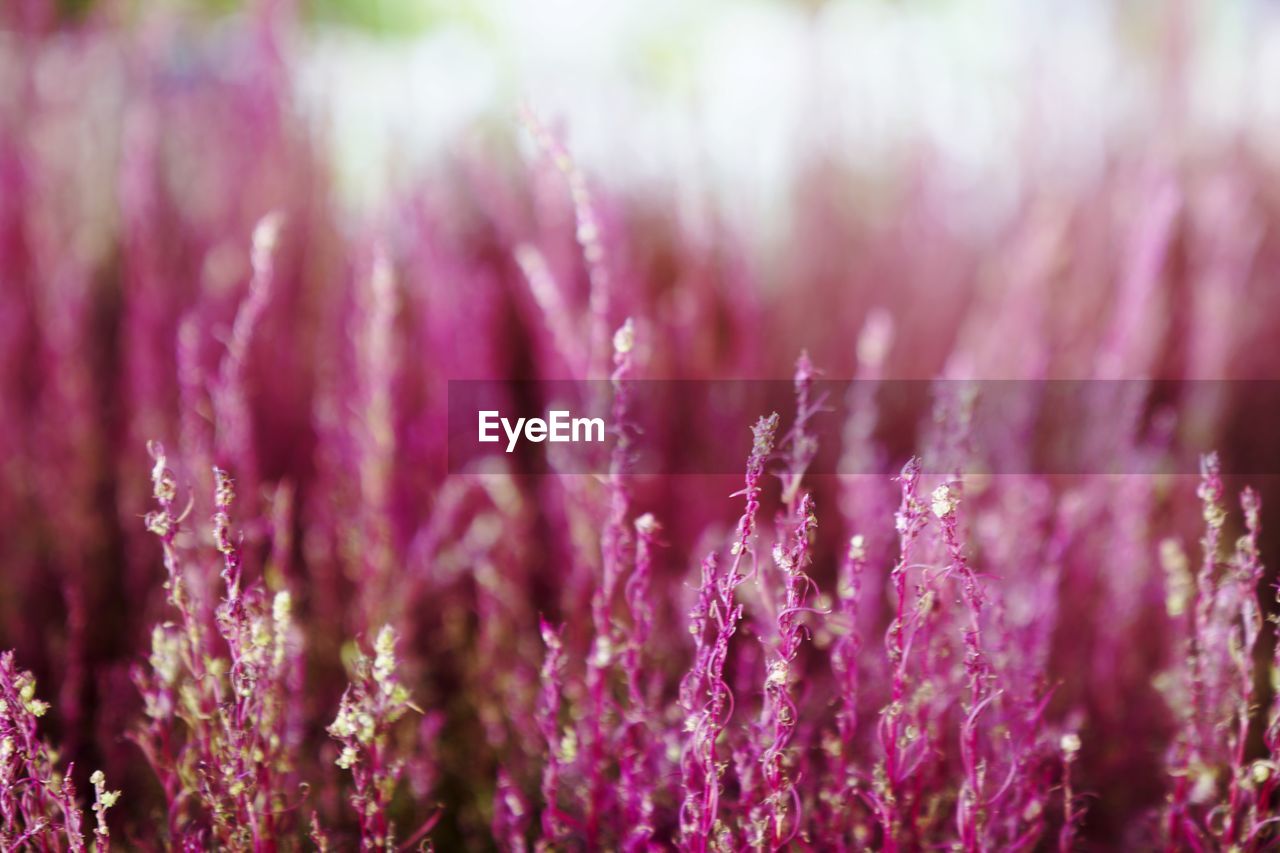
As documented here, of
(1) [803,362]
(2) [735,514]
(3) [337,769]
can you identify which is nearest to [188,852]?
(3) [337,769]

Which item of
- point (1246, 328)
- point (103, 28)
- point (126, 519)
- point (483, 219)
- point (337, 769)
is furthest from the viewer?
point (483, 219)

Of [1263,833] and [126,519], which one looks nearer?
[1263,833]

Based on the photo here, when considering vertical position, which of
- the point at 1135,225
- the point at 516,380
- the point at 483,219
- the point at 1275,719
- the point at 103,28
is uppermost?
the point at 103,28

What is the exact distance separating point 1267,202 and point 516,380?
160 cm

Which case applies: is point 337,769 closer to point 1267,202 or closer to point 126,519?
point 126,519

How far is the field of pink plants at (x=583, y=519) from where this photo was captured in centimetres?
70

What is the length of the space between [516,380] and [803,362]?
99 centimetres

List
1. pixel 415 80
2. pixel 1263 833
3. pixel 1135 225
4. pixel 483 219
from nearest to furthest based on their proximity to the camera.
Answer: pixel 1263 833 → pixel 1135 225 → pixel 483 219 → pixel 415 80

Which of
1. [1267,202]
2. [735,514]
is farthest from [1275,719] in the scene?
[1267,202]

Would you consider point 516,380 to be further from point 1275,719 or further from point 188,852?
point 1275,719

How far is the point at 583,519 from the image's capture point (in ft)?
3.35

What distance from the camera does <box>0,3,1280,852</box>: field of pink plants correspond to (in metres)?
0.70

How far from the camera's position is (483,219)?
182 centimetres

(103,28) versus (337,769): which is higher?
(103,28)
